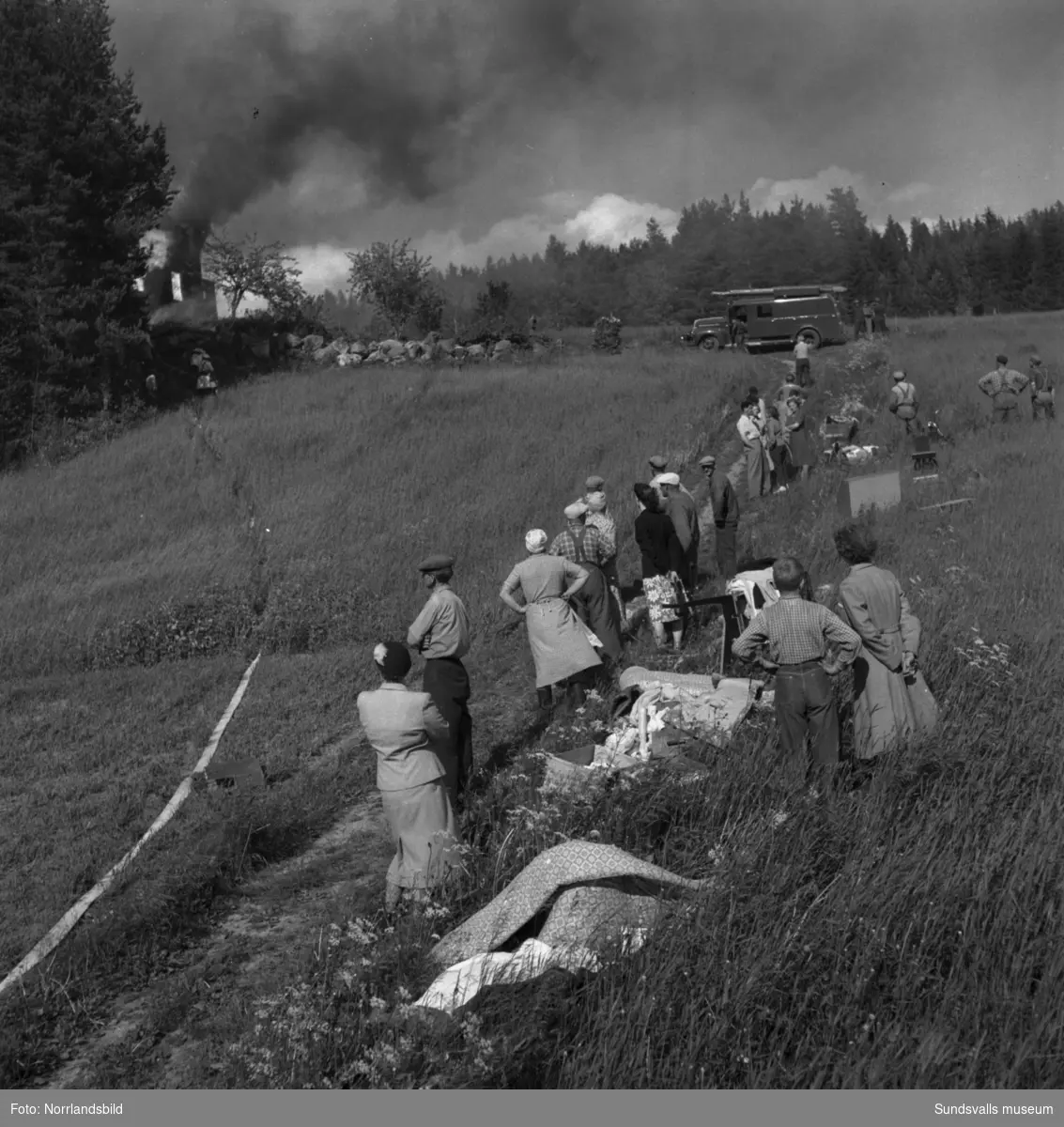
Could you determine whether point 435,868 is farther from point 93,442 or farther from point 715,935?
point 93,442

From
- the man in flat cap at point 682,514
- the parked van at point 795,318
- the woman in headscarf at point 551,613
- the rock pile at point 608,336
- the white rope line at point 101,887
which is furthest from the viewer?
the rock pile at point 608,336

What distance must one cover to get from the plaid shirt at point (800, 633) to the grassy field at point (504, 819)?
72 cm

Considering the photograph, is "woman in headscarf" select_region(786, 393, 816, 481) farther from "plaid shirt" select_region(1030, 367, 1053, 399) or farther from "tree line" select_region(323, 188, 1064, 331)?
"tree line" select_region(323, 188, 1064, 331)

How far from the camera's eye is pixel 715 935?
16.7 feet

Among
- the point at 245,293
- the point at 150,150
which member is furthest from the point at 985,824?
the point at 245,293

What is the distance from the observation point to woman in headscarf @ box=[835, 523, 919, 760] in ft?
22.3

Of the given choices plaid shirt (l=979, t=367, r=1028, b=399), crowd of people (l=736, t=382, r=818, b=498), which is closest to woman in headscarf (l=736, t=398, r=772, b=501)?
crowd of people (l=736, t=382, r=818, b=498)

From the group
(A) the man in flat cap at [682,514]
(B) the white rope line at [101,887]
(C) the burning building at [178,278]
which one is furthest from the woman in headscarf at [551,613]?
(C) the burning building at [178,278]

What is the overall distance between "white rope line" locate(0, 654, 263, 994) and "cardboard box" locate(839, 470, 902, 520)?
879 centimetres

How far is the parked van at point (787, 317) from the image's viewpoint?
120 ft

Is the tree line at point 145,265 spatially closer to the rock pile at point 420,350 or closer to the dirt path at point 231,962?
the rock pile at point 420,350

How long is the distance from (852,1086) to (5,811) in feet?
21.6

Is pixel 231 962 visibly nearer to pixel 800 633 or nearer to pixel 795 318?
pixel 800 633

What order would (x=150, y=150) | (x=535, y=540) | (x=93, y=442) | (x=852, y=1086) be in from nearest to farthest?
(x=852, y=1086), (x=535, y=540), (x=93, y=442), (x=150, y=150)
